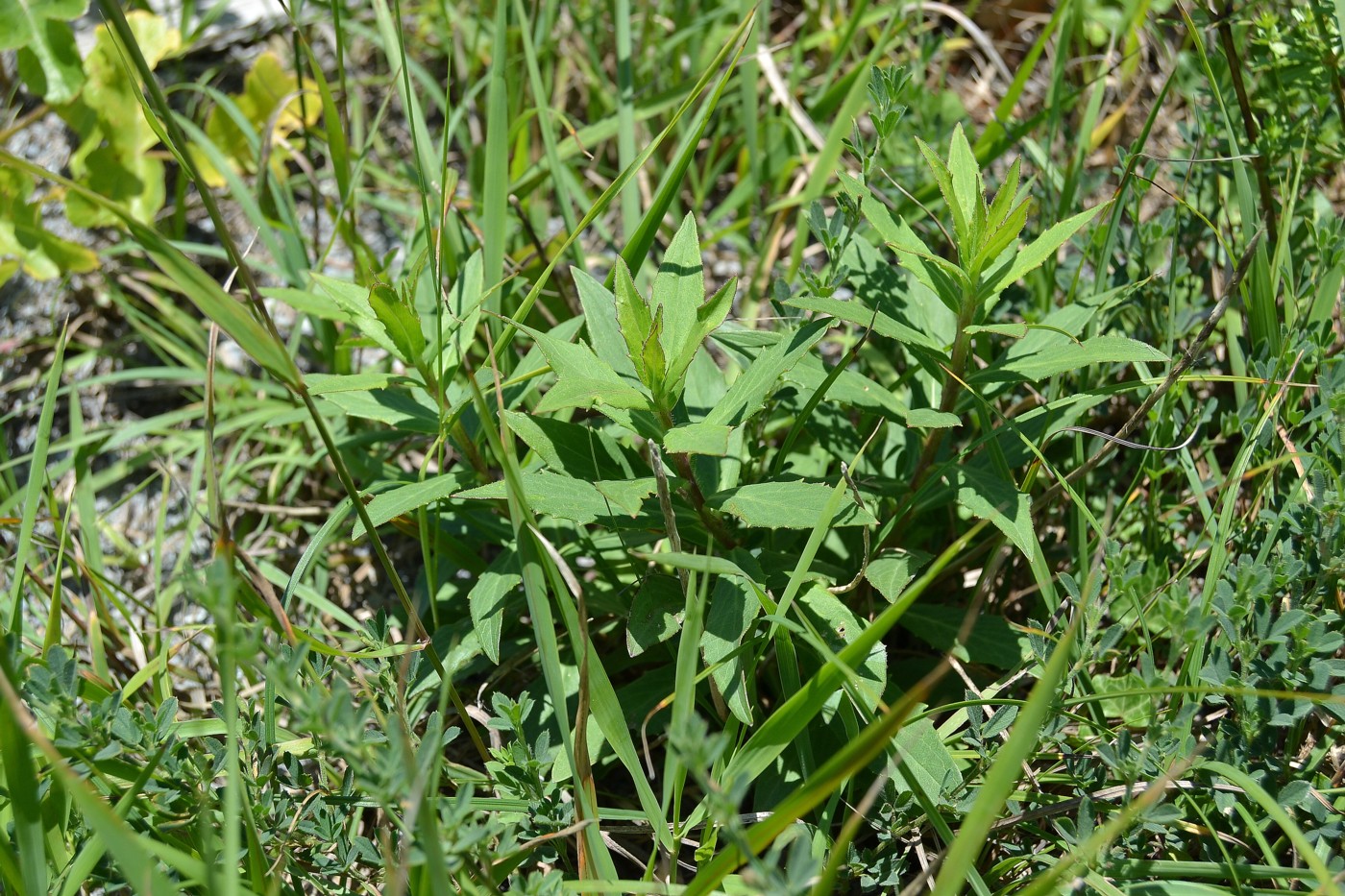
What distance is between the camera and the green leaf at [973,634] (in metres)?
1.90

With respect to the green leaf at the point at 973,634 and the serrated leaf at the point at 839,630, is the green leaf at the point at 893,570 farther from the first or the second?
the green leaf at the point at 973,634

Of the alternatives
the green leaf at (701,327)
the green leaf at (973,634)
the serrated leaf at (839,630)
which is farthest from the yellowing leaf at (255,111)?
the green leaf at (973,634)

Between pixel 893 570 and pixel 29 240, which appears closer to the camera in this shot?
pixel 893 570

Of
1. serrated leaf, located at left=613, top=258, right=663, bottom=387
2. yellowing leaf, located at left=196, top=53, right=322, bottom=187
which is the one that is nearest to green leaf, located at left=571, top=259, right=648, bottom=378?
serrated leaf, located at left=613, top=258, right=663, bottom=387

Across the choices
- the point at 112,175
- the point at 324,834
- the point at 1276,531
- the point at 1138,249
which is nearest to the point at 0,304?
the point at 112,175

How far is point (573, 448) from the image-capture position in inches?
74.0

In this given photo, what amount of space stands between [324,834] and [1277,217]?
2.39 m

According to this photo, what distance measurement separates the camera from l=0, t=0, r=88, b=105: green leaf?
265 cm

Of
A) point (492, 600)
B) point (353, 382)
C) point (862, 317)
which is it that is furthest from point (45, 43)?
point (862, 317)

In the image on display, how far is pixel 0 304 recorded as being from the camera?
3.07 metres

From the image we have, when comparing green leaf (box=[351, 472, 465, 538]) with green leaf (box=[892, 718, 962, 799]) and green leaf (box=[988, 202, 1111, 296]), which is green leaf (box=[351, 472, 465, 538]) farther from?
green leaf (box=[988, 202, 1111, 296])

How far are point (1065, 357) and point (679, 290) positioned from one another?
0.69 meters

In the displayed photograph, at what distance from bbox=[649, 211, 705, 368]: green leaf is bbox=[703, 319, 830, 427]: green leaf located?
0.41ft

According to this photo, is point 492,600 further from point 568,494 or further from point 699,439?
point 699,439
